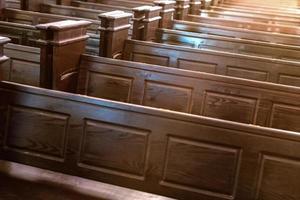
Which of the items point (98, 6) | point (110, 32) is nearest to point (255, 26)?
point (98, 6)

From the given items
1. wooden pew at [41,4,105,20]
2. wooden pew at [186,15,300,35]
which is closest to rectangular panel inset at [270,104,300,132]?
wooden pew at [186,15,300,35]

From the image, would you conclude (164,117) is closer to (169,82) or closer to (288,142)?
(288,142)

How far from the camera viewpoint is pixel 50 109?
1.90 meters

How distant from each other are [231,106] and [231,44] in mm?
1237

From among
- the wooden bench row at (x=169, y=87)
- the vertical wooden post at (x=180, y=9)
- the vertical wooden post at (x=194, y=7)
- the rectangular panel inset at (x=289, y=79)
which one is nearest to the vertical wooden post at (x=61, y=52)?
the wooden bench row at (x=169, y=87)

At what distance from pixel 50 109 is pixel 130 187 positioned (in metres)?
0.47

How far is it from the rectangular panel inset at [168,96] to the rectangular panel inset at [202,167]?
0.86 metres

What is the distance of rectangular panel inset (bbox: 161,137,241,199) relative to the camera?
169cm

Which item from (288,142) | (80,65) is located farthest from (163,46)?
(288,142)

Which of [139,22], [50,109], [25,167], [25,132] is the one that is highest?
[139,22]

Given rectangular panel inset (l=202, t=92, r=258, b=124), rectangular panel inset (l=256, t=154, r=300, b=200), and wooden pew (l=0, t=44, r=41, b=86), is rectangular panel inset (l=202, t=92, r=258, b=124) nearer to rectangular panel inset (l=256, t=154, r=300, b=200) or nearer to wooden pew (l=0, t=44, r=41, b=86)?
rectangular panel inset (l=256, t=154, r=300, b=200)

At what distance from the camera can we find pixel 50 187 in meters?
1.90

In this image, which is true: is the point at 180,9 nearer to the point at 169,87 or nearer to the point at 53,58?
the point at 169,87

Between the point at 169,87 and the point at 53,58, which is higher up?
the point at 53,58
